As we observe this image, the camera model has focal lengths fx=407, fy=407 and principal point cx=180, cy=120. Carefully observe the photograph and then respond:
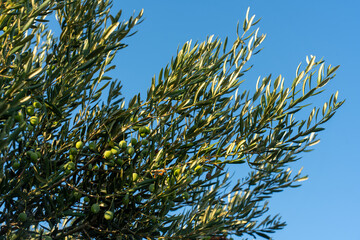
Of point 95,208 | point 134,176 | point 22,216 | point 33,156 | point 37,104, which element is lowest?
point 22,216

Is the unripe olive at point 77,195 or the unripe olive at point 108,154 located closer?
the unripe olive at point 108,154

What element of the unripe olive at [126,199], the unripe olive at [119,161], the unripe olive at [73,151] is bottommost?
the unripe olive at [126,199]

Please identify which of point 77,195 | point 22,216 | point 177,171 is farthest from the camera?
point 77,195

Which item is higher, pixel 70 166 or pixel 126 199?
pixel 70 166

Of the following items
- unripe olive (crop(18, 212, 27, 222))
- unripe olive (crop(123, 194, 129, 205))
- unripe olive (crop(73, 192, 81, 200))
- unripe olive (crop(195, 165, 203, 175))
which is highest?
unripe olive (crop(195, 165, 203, 175))

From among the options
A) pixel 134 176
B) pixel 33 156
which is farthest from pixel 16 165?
pixel 134 176

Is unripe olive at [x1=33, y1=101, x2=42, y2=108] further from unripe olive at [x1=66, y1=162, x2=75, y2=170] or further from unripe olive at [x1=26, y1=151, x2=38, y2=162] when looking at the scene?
unripe olive at [x1=66, y1=162, x2=75, y2=170]

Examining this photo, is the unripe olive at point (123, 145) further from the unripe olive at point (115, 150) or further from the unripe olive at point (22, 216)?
the unripe olive at point (22, 216)

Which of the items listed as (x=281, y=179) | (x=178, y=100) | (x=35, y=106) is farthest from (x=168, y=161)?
(x=281, y=179)

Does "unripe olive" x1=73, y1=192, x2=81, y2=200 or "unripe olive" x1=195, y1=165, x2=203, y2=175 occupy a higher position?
"unripe olive" x1=195, y1=165, x2=203, y2=175

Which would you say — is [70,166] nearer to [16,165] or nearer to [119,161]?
[119,161]

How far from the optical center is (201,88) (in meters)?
4.33

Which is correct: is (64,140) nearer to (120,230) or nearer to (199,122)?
(120,230)

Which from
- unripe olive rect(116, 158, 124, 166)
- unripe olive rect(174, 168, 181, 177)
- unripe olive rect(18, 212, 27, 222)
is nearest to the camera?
unripe olive rect(174, 168, 181, 177)
